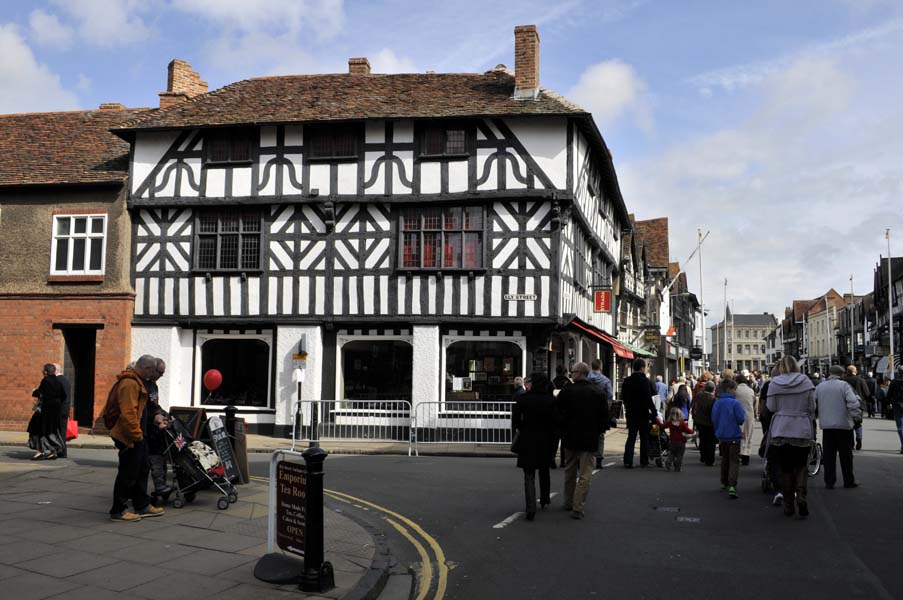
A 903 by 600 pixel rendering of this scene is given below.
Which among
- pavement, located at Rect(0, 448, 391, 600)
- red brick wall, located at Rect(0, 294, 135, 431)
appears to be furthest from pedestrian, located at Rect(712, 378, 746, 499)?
red brick wall, located at Rect(0, 294, 135, 431)

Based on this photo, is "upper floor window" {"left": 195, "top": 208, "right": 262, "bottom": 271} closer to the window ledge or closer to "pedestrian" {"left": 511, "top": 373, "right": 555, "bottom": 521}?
the window ledge

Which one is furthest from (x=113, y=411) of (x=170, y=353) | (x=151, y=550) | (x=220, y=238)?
(x=220, y=238)

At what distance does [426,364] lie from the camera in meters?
18.6

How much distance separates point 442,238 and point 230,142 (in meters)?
6.06

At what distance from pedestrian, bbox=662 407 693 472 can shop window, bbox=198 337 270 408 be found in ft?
35.1

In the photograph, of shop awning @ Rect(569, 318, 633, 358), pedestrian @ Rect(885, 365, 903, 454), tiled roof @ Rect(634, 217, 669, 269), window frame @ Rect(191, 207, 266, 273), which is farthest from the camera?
tiled roof @ Rect(634, 217, 669, 269)

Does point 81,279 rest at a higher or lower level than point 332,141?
lower

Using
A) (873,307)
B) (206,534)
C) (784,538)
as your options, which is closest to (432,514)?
(206,534)

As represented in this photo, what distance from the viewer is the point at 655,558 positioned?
688 cm

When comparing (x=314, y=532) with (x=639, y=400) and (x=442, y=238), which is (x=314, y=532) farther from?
(x=442, y=238)

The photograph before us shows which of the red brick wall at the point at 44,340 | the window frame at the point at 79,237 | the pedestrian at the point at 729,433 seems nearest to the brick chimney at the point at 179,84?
the window frame at the point at 79,237

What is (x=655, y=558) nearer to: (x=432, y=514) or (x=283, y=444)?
(x=432, y=514)

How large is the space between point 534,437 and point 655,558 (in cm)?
229

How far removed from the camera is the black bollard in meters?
5.86
